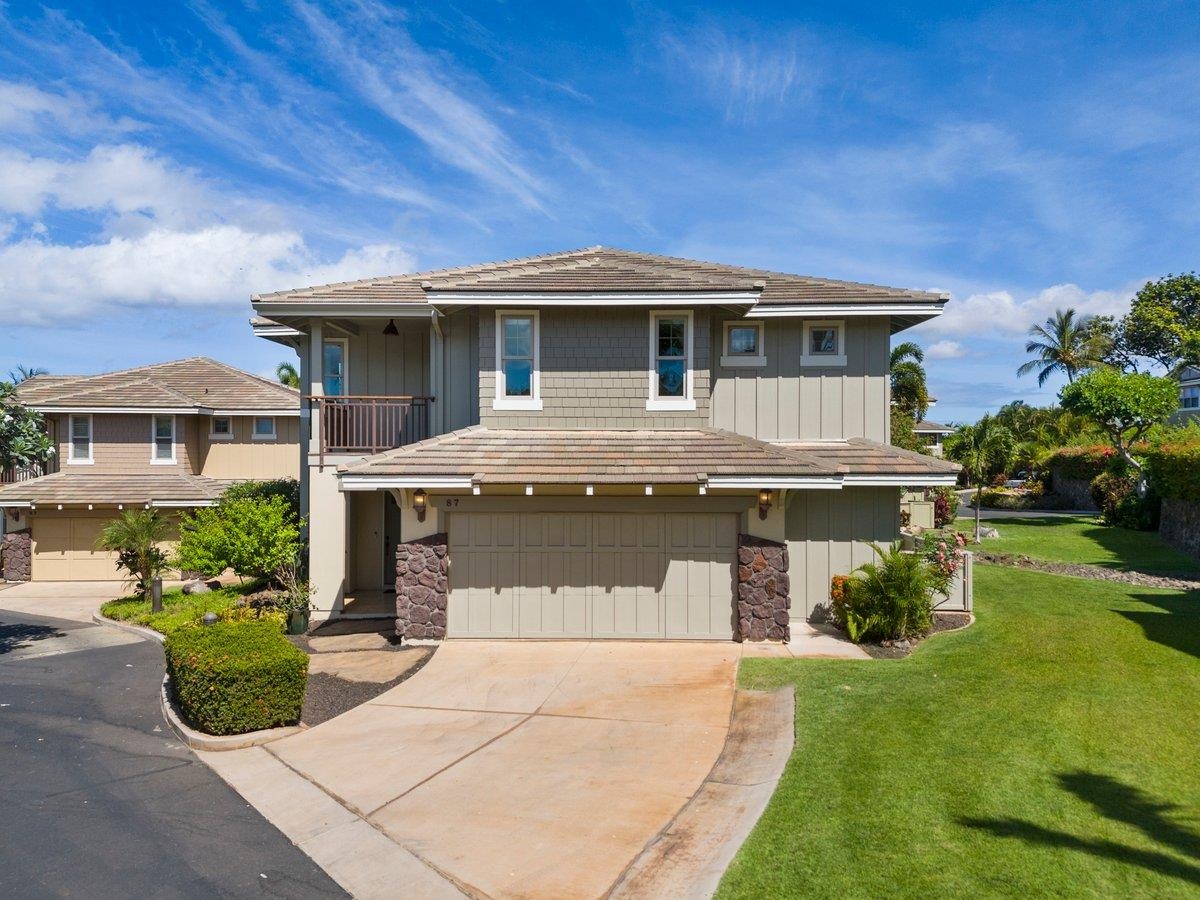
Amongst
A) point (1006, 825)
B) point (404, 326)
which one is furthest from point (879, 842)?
point (404, 326)

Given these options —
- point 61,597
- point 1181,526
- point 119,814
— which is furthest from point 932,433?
point 119,814

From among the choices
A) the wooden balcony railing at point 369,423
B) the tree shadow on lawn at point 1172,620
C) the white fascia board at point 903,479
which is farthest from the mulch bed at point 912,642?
the wooden balcony railing at point 369,423

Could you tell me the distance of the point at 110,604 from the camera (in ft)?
54.3

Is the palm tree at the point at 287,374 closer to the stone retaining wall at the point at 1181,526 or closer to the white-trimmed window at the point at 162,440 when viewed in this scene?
the white-trimmed window at the point at 162,440

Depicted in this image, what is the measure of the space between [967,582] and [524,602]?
7797mm

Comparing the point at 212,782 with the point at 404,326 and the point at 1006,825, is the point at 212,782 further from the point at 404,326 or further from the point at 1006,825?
the point at 404,326

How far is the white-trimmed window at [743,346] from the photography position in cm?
1409

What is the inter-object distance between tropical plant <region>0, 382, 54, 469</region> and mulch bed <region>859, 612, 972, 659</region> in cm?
1422

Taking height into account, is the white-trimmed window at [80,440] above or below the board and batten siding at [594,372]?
below

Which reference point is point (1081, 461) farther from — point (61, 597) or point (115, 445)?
point (61, 597)

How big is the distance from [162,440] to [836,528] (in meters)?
21.0

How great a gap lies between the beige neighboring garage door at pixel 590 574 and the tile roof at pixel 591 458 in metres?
0.99

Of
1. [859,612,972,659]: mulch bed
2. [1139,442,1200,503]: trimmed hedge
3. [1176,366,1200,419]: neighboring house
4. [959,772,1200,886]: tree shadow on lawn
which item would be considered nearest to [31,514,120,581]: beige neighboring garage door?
[859,612,972,659]: mulch bed

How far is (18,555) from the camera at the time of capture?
21062 mm
